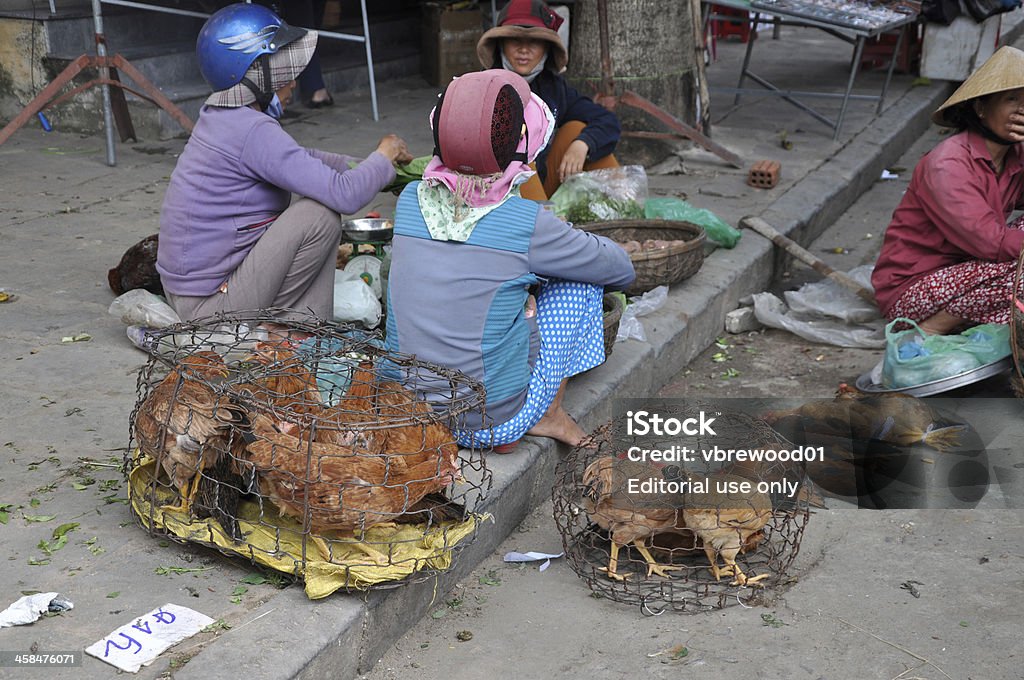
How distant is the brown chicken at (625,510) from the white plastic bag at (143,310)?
173 cm

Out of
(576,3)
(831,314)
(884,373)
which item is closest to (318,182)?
(884,373)

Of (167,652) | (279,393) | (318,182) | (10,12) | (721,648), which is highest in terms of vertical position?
(10,12)

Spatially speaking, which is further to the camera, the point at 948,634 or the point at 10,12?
the point at 10,12

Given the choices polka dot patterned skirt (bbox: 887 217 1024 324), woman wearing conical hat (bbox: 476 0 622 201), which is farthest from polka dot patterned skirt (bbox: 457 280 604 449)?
polka dot patterned skirt (bbox: 887 217 1024 324)

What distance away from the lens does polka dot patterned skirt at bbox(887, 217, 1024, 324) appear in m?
4.22

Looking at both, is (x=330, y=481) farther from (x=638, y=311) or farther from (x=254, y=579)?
(x=638, y=311)

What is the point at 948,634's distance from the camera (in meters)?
2.79

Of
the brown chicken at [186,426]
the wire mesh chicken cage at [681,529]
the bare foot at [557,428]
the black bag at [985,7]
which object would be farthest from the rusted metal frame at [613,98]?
the brown chicken at [186,426]

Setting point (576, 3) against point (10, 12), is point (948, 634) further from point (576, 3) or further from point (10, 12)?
point (10, 12)

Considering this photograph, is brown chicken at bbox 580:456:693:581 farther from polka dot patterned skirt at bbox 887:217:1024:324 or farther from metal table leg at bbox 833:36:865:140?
metal table leg at bbox 833:36:865:140

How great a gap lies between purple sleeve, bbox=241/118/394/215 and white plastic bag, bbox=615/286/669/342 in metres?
1.25

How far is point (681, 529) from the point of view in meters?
2.99

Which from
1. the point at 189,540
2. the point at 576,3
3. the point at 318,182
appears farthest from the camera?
the point at 576,3

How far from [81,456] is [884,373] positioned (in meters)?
2.89
